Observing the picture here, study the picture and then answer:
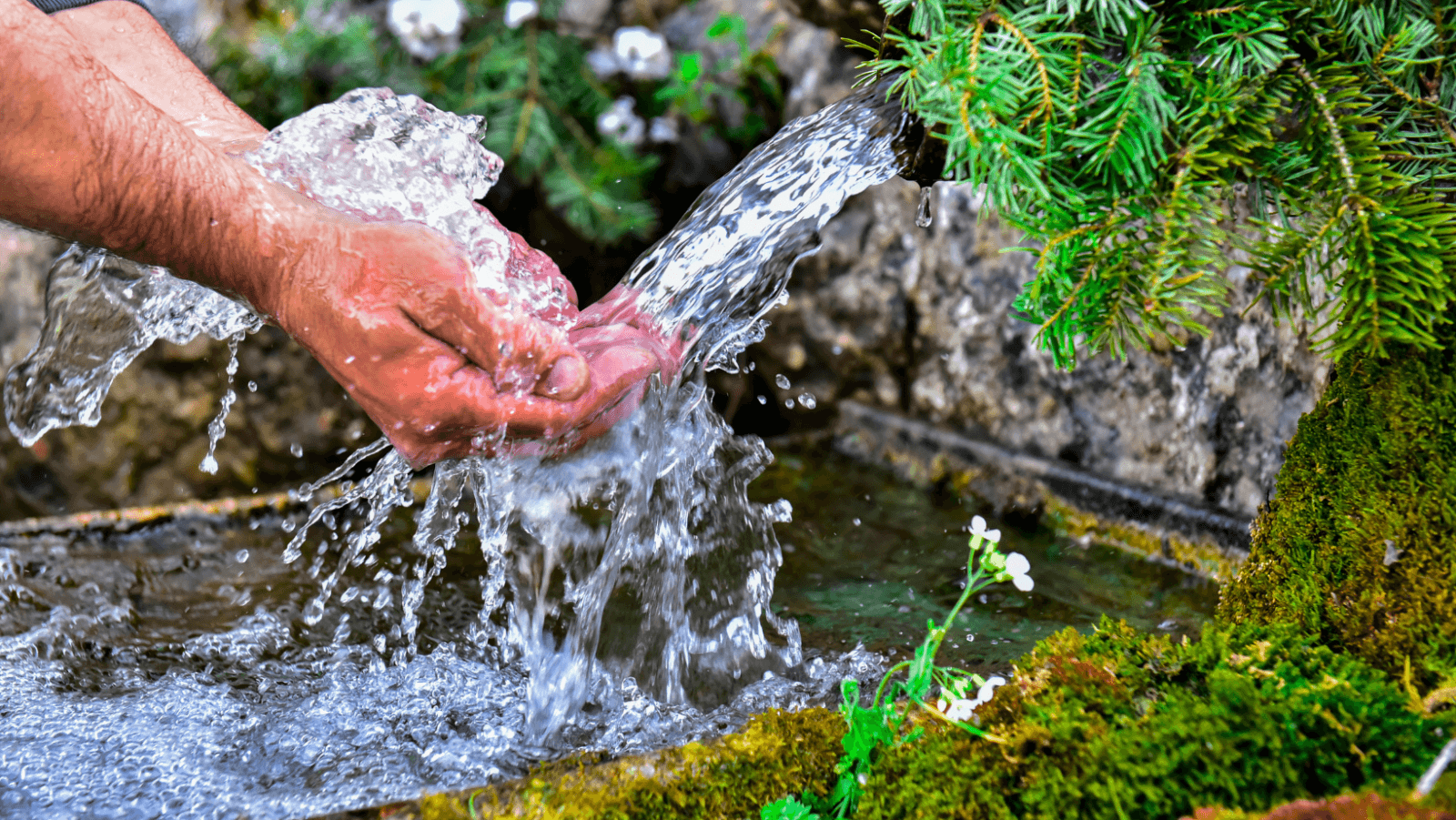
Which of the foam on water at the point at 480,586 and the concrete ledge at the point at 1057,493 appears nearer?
the foam on water at the point at 480,586

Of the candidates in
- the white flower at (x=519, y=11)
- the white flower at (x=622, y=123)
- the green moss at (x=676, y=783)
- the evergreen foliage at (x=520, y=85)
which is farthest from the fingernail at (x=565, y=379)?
the white flower at (x=519, y=11)

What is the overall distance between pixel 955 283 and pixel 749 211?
1162 millimetres

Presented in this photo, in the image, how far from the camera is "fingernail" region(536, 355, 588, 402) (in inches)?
50.4

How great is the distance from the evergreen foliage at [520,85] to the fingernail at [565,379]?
52.6 inches

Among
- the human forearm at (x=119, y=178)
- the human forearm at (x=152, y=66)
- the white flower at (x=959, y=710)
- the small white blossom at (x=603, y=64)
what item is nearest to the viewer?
the white flower at (x=959, y=710)

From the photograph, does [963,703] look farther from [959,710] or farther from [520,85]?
[520,85]

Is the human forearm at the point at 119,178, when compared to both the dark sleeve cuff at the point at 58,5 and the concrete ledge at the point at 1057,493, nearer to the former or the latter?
the dark sleeve cuff at the point at 58,5

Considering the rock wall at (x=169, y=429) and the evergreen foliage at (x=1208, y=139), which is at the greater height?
the evergreen foliage at (x=1208, y=139)

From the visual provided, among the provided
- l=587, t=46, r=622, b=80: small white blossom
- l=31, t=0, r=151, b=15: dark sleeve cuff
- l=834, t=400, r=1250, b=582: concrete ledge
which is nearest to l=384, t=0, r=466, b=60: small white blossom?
l=587, t=46, r=622, b=80: small white blossom

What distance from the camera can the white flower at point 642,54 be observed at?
2.74 m

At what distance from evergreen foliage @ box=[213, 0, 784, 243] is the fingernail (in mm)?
1336

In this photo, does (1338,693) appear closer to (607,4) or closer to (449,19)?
(449,19)

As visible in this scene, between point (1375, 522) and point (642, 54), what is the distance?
2297 mm

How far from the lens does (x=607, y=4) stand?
2920mm
